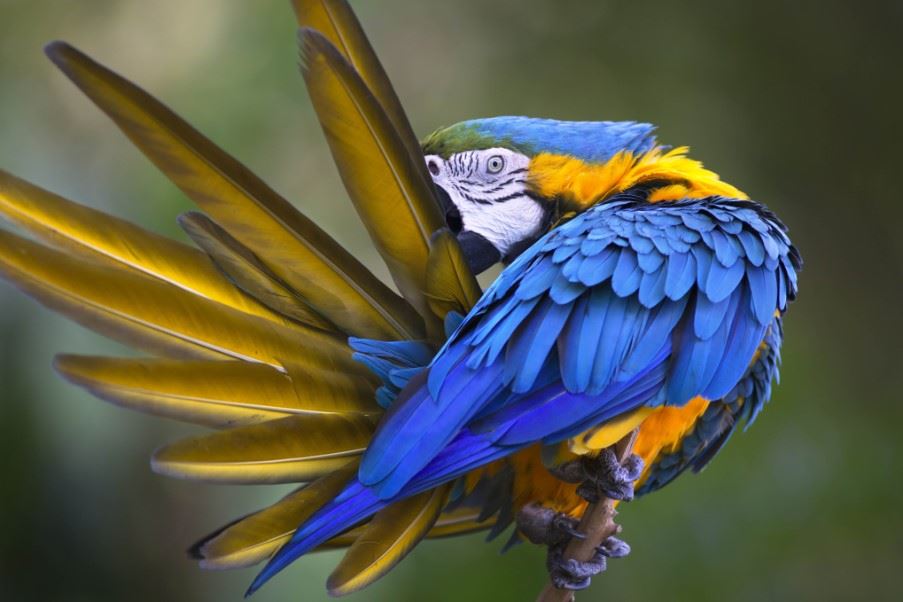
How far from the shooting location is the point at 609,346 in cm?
91

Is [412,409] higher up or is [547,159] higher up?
[547,159]

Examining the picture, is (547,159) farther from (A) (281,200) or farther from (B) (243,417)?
(B) (243,417)

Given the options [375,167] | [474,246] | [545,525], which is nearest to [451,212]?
[474,246]

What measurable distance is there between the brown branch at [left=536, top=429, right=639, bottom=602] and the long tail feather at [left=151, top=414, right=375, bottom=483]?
247 mm

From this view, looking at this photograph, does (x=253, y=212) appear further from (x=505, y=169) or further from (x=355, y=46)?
(x=505, y=169)

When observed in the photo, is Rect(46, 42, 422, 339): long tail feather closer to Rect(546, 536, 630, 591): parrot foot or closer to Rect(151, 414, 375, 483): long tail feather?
Rect(151, 414, 375, 483): long tail feather

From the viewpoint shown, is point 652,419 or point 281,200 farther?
point 652,419

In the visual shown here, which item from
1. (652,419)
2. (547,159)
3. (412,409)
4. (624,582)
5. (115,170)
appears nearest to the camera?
(412,409)

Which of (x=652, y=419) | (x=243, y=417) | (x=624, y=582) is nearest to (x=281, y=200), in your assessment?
(x=243, y=417)

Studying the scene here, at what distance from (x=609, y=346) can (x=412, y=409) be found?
0.19 meters

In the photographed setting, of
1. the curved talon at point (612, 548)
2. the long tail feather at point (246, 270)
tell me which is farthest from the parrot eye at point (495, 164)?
the curved talon at point (612, 548)

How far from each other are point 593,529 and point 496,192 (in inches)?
17.1

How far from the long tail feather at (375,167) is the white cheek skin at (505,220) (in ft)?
0.79

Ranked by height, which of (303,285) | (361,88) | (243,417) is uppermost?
(361,88)
